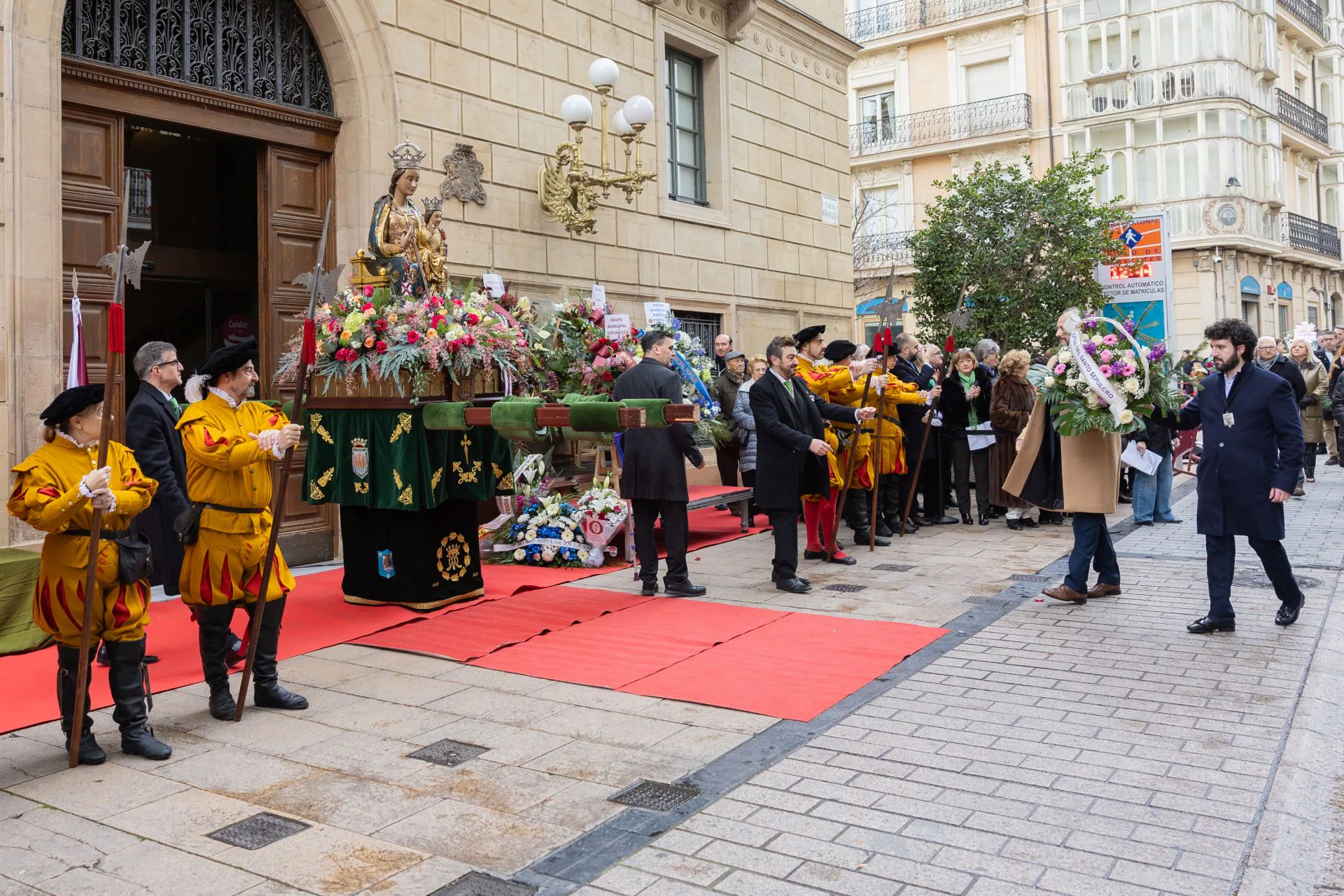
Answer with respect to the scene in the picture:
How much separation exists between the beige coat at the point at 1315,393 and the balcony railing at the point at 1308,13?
27.0m

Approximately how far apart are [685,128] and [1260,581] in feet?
29.6

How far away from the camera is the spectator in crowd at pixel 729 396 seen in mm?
11984

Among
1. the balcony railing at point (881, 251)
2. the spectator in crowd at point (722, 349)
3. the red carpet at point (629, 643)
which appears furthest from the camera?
the balcony railing at point (881, 251)

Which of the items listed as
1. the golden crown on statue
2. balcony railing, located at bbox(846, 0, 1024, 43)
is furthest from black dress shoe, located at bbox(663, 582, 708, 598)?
balcony railing, located at bbox(846, 0, 1024, 43)

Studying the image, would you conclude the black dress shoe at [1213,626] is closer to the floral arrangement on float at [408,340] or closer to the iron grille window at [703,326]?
the floral arrangement on float at [408,340]

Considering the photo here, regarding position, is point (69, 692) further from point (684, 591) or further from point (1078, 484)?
point (1078, 484)

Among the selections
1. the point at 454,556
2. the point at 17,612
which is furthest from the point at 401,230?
the point at 17,612

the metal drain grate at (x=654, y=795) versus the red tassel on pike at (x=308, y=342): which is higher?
the red tassel on pike at (x=308, y=342)

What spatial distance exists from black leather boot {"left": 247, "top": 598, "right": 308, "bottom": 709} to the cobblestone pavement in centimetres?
7

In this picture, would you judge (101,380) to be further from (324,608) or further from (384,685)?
A: (384,685)

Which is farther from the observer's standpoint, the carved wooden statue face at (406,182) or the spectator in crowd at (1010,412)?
the spectator in crowd at (1010,412)

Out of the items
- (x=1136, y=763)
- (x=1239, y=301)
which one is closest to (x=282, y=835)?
(x=1136, y=763)

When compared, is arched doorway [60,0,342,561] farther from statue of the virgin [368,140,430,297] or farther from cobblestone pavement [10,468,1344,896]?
cobblestone pavement [10,468,1344,896]

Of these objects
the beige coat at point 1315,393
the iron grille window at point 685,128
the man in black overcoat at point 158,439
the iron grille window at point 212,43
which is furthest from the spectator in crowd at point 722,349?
the beige coat at point 1315,393
